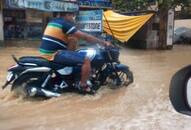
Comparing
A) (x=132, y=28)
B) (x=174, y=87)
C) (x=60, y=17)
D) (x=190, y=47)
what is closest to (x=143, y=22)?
→ (x=132, y=28)

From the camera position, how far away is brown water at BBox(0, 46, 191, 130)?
602 cm

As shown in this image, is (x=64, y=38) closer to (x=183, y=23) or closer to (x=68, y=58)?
(x=68, y=58)

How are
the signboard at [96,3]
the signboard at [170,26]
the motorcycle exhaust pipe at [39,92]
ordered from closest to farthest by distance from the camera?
the motorcycle exhaust pipe at [39,92] < the signboard at [170,26] < the signboard at [96,3]

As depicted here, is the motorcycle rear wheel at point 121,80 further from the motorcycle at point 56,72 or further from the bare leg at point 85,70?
the bare leg at point 85,70

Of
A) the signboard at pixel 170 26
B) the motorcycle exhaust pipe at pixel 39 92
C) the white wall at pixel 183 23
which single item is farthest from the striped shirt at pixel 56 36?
the white wall at pixel 183 23

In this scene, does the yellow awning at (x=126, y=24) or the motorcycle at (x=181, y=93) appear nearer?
the motorcycle at (x=181, y=93)

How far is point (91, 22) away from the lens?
1520 cm

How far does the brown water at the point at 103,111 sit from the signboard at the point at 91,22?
5044 mm

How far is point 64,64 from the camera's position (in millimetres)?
7879

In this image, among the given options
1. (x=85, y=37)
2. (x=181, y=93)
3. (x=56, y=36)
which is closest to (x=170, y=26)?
(x=85, y=37)

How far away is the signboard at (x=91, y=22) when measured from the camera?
14.7m

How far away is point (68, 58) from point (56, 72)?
315 millimetres

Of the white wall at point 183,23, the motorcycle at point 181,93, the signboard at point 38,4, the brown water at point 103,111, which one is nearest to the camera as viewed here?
the motorcycle at point 181,93

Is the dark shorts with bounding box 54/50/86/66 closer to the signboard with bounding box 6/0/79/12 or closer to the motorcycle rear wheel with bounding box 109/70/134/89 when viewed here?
the motorcycle rear wheel with bounding box 109/70/134/89
